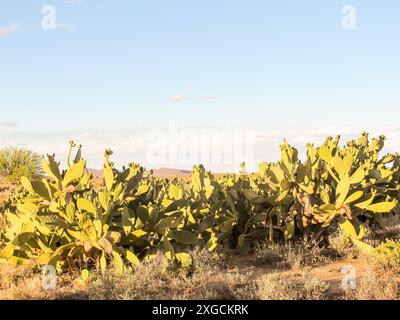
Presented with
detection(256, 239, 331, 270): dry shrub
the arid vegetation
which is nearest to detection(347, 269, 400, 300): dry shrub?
the arid vegetation

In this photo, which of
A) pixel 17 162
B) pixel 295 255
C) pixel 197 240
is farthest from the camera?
pixel 17 162

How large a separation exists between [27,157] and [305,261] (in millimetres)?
19683

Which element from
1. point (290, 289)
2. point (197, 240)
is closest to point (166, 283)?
point (197, 240)

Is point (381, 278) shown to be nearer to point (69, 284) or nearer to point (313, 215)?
point (313, 215)

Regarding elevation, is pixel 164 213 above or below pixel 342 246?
above

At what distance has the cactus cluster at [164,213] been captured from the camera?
693cm

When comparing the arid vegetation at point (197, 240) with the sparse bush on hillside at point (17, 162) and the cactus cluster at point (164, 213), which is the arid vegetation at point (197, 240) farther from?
the sparse bush on hillside at point (17, 162)

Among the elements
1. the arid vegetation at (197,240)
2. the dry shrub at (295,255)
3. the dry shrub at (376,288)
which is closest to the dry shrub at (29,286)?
the arid vegetation at (197,240)

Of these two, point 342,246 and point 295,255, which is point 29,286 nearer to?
point 295,255

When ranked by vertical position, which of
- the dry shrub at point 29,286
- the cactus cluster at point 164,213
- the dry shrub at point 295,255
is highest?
the cactus cluster at point 164,213

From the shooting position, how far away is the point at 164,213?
7.63 metres

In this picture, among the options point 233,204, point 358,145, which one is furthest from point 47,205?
point 358,145

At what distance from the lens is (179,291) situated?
6.24 meters
